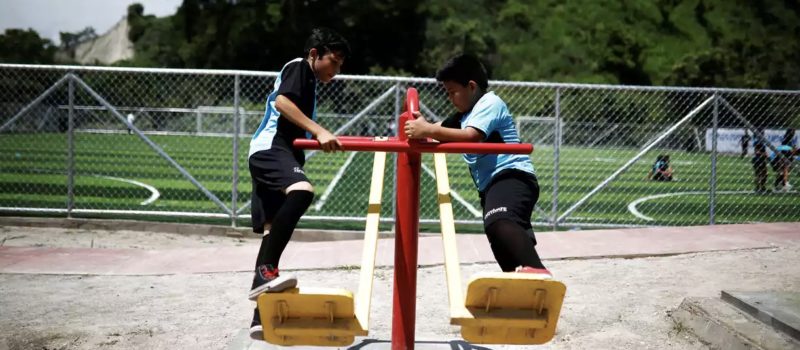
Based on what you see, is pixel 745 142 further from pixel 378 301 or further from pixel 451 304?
pixel 451 304

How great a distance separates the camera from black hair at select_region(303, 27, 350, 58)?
14.0 feet

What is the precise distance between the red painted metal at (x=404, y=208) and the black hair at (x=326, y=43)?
0.60 m


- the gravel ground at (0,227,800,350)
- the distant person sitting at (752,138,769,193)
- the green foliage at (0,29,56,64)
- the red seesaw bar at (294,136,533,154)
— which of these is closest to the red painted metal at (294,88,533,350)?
the red seesaw bar at (294,136,533,154)

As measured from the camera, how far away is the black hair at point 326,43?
426 cm

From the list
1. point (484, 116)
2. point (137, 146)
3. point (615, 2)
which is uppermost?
point (615, 2)

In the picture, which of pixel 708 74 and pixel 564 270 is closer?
pixel 564 270

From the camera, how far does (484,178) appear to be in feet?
13.9

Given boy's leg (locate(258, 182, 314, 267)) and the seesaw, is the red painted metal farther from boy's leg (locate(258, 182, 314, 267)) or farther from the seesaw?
boy's leg (locate(258, 182, 314, 267))

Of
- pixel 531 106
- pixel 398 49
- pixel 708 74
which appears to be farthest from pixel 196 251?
pixel 398 49

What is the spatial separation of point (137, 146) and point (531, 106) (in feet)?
68.0

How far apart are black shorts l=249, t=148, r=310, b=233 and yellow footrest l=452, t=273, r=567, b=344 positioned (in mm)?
1176

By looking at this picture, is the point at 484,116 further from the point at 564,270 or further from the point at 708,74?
the point at 708,74

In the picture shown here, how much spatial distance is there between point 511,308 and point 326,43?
66.6 inches

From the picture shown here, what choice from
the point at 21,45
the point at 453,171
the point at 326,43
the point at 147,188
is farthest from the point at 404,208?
the point at 21,45
